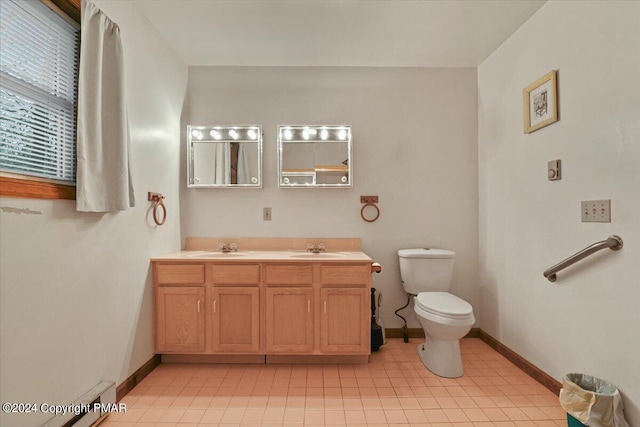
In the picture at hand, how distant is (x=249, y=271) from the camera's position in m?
2.19

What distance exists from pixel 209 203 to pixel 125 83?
1.16 metres

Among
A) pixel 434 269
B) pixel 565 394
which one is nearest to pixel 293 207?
pixel 434 269

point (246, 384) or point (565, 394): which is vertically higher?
point (565, 394)

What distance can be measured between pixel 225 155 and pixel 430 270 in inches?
81.7

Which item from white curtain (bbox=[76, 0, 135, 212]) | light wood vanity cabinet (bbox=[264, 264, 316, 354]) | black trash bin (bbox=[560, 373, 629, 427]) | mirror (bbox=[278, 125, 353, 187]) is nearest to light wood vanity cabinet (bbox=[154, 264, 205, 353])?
light wood vanity cabinet (bbox=[264, 264, 316, 354])

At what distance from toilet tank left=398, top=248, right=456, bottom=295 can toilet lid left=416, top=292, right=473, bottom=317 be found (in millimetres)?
211

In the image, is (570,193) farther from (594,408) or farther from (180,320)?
(180,320)

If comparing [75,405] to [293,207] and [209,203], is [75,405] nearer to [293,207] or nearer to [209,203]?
[209,203]

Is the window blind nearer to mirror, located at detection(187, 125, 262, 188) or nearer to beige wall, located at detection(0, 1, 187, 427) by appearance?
beige wall, located at detection(0, 1, 187, 427)

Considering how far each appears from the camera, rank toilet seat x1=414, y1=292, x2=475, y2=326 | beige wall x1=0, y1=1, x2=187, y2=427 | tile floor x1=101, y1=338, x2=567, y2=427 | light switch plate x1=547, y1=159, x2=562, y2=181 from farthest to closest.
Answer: toilet seat x1=414, y1=292, x2=475, y2=326 < light switch plate x1=547, y1=159, x2=562, y2=181 < tile floor x1=101, y1=338, x2=567, y2=427 < beige wall x1=0, y1=1, x2=187, y2=427

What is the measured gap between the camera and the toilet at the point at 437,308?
2016 millimetres

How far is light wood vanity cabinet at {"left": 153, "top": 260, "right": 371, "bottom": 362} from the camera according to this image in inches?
86.0

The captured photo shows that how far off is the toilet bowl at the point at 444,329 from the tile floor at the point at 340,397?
0.27 ft

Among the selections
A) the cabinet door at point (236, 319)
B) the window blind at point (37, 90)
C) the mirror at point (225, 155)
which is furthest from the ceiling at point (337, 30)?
the cabinet door at point (236, 319)
